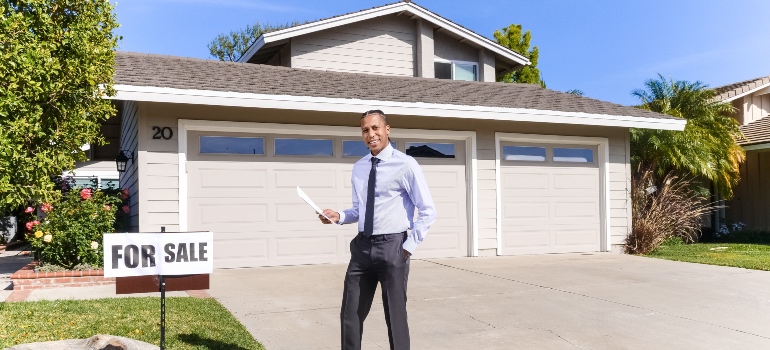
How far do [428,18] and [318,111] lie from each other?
5711 millimetres

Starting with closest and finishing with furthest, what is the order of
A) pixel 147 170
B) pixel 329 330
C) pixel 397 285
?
pixel 397 285 → pixel 329 330 → pixel 147 170

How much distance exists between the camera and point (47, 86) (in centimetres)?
632

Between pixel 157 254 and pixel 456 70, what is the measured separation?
1294cm

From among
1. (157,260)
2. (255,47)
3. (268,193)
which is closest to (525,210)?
(268,193)

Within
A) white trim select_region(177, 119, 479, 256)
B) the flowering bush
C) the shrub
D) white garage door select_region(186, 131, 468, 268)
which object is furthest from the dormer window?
the flowering bush

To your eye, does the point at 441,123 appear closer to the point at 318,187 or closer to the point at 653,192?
the point at 318,187

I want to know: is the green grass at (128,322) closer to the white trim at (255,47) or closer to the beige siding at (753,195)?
the white trim at (255,47)

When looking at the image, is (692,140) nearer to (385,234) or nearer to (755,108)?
(755,108)

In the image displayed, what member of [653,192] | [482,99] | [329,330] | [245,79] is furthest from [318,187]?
[653,192]

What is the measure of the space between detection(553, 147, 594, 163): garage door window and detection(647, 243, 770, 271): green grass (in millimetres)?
2310

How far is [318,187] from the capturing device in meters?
11.0

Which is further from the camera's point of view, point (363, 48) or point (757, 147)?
point (757, 147)

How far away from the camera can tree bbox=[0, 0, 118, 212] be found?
236 inches

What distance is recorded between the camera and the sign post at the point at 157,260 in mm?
4238
